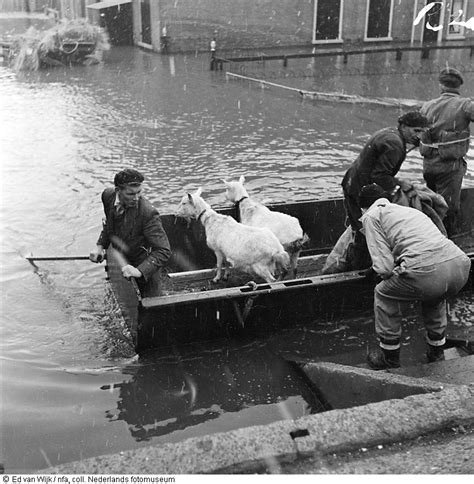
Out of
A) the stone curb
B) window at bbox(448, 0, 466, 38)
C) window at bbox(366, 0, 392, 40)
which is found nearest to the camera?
the stone curb

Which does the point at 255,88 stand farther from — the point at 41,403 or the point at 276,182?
the point at 41,403

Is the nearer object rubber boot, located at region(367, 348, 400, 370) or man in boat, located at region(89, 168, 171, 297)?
rubber boot, located at region(367, 348, 400, 370)

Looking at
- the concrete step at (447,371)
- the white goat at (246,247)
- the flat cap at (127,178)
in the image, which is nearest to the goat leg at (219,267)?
the white goat at (246,247)

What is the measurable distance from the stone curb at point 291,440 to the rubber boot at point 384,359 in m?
1.43

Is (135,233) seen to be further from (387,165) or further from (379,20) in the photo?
(379,20)

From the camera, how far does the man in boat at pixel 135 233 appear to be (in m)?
6.15

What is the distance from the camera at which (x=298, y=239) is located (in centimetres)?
775

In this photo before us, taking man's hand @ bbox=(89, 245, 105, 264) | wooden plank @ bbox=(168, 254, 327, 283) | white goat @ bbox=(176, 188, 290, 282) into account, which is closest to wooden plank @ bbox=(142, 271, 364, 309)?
white goat @ bbox=(176, 188, 290, 282)

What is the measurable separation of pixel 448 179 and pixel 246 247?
3.15 meters

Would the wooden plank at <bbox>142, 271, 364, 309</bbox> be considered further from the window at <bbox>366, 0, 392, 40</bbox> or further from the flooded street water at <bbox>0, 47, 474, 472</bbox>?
the window at <bbox>366, 0, 392, 40</bbox>

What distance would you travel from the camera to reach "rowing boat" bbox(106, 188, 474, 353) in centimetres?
631

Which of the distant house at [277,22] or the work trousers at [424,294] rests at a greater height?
the distant house at [277,22]

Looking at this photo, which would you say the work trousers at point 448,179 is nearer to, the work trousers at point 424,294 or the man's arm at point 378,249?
the work trousers at point 424,294

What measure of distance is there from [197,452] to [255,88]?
60.8 ft
